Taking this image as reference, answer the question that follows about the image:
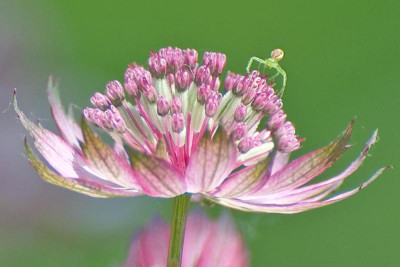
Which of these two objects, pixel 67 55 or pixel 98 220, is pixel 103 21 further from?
pixel 98 220

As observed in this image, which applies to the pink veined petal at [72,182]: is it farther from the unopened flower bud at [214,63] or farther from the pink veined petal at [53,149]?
the unopened flower bud at [214,63]

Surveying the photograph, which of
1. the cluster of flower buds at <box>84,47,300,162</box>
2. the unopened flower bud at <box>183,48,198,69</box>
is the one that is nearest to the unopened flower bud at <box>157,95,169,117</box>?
the cluster of flower buds at <box>84,47,300,162</box>

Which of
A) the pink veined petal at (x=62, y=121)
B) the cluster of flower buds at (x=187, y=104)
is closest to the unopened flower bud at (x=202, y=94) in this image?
the cluster of flower buds at (x=187, y=104)

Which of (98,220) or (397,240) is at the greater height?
(98,220)

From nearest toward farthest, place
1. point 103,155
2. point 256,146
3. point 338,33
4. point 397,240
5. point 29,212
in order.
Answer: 1. point 103,155
2. point 256,146
3. point 29,212
4. point 397,240
5. point 338,33

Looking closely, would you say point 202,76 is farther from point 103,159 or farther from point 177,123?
point 103,159

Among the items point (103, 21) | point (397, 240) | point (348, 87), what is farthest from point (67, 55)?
point (397, 240)

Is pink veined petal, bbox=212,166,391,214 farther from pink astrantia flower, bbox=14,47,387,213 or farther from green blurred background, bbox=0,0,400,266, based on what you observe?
green blurred background, bbox=0,0,400,266
